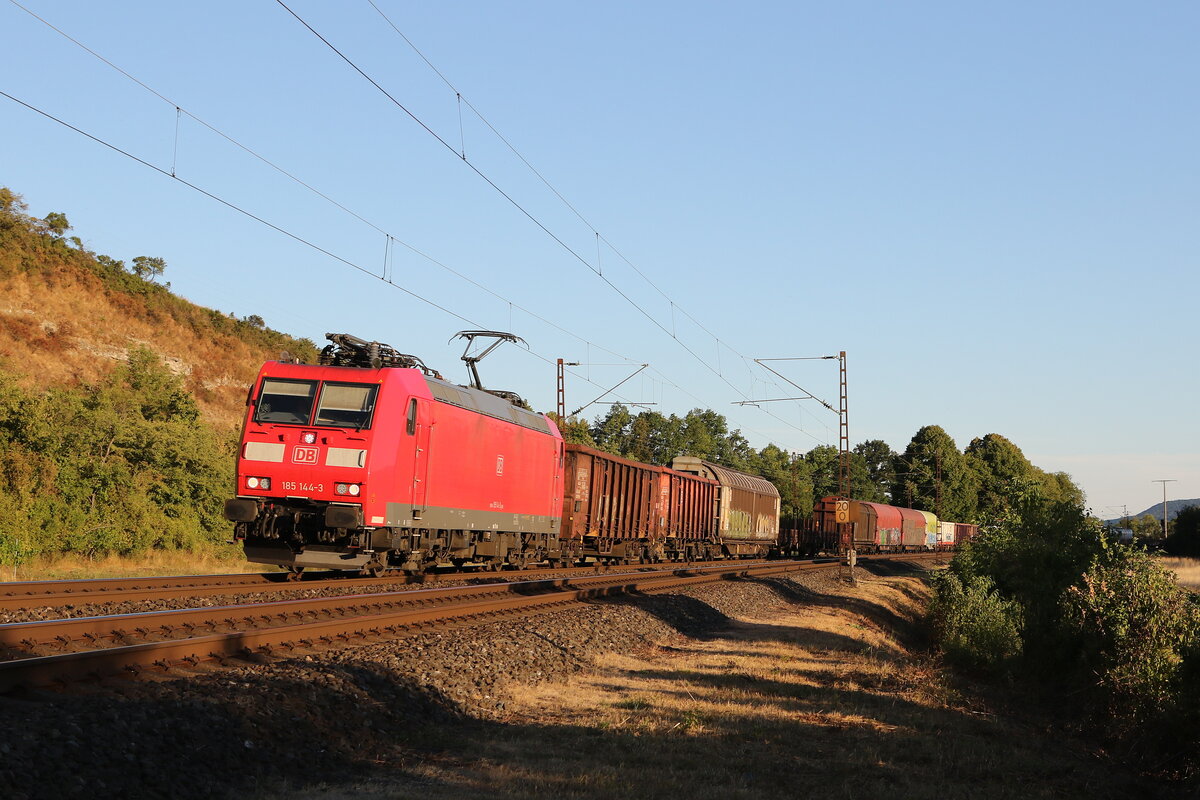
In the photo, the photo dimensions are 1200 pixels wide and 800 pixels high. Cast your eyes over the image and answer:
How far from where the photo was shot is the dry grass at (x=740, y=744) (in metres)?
7.48

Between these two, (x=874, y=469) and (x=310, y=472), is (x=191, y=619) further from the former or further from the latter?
(x=874, y=469)

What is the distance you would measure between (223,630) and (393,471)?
6.38m

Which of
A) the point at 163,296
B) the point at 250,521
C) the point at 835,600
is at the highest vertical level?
the point at 163,296

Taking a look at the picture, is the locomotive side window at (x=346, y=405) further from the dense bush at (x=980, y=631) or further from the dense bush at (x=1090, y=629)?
the dense bush at (x=980, y=631)

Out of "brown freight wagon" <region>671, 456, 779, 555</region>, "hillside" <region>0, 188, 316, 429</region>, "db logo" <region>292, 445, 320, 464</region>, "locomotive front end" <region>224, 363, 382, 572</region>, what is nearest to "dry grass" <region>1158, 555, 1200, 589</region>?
"brown freight wagon" <region>671, 456, 779, 555</region>

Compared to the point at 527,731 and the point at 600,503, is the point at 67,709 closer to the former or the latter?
the point at 527,731

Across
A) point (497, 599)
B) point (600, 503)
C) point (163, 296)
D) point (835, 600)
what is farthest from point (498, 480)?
point (163, 296)

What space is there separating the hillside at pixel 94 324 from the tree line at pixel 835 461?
145ft

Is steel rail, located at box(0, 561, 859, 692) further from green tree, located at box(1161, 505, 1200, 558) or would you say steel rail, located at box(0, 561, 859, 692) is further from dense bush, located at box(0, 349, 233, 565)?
green tree, located at box(1161, 505, 1200, 558)


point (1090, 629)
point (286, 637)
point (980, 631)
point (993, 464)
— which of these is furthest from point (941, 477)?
point (286, 637)

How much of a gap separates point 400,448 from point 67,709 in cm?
1127

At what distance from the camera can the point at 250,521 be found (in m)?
17.0

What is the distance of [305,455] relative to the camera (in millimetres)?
17531

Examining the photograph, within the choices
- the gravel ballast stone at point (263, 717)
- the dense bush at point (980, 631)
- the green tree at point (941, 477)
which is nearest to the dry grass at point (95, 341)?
the dense bush at point (980, 631)
